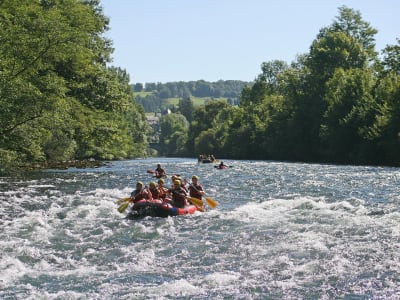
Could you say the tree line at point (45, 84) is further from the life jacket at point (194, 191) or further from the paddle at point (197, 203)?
the paddle at point (197, 203)

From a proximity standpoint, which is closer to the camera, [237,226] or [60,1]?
[237,226]

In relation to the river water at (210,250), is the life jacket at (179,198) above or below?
above

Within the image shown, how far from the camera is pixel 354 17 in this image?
84.9m

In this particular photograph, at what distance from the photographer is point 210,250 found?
48.4 feet

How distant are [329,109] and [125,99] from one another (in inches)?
1035

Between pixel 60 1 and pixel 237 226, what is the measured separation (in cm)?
3448

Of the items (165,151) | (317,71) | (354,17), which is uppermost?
(354,17)

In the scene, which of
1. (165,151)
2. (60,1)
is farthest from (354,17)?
(165,151)

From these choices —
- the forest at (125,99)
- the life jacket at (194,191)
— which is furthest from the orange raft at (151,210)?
the forest at (125,99)

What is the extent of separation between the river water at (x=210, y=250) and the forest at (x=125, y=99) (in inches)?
400

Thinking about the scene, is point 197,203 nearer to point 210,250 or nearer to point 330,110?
point 210,250

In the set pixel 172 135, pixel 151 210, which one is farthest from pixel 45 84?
pixel 172 135

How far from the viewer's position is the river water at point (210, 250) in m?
11.3

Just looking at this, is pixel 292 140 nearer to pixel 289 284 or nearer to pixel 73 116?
pixel 73 116
